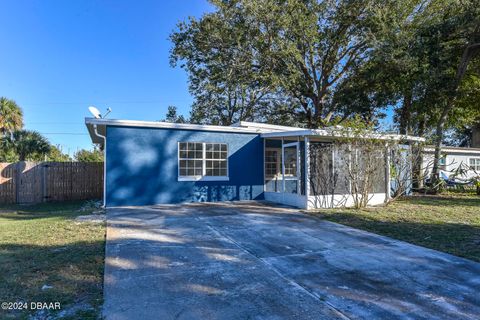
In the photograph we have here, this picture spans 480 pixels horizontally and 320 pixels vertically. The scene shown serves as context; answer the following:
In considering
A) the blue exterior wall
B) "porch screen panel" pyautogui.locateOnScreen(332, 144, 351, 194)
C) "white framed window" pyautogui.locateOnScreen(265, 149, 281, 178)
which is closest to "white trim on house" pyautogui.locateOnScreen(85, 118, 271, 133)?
the blue exterior wall

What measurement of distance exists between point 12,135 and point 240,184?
20.5 meters

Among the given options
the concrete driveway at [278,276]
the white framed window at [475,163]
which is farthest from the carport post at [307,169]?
the white framed window at [475,163]

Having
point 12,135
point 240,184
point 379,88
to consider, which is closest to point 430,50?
point 379,88

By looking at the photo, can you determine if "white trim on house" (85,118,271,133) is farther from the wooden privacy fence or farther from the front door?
the wooden privacy fence

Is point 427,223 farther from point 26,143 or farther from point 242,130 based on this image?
point 26,143

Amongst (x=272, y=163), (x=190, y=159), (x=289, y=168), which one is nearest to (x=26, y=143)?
(x=190, y=159)

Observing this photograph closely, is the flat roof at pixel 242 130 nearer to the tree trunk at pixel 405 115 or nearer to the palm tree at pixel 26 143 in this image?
the tree trunk at pixel 405 115

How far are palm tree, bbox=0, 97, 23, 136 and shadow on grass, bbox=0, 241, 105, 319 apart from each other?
22.0m

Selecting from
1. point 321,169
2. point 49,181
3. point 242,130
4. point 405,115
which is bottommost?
point 49,181

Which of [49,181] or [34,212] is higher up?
[49,181]

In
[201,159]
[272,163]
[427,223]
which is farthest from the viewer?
[272,163]

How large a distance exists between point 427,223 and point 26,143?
26.1m

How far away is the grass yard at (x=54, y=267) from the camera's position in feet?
11.0

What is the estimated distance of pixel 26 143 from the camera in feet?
77.2
